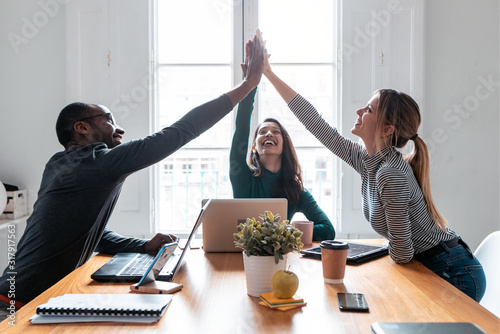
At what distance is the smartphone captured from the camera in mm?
1205

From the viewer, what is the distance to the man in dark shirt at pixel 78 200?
5.48 feet

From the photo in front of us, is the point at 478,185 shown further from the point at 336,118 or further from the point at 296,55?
the point at 296,55

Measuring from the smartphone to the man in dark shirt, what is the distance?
0.77 metres

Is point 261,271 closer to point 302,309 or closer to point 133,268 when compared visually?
point 302,309

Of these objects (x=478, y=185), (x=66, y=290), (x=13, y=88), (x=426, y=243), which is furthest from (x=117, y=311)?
(x=478, y=185)

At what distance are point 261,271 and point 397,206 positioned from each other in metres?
0.62

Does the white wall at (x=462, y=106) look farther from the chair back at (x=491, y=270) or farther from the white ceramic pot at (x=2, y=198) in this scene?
the white ceramic pot at (x=2, y=198)

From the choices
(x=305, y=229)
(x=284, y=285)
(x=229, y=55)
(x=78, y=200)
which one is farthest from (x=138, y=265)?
(x=229, y=55)

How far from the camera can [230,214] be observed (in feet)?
6.04

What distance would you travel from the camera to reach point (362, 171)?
2039 millimetres

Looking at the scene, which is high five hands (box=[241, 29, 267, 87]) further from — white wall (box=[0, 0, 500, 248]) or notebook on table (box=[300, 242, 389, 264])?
white wall (box=[0, 0, 500, 248])

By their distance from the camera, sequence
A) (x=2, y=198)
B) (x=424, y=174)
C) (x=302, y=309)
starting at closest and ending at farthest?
(x=302, y=309) < (x=424, y=174) < (x=2, y=198)

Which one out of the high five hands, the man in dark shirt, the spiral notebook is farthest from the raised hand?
the spiral notebook

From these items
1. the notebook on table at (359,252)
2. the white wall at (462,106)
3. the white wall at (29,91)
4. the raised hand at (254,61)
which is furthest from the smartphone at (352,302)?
the white wall at (29,91)
